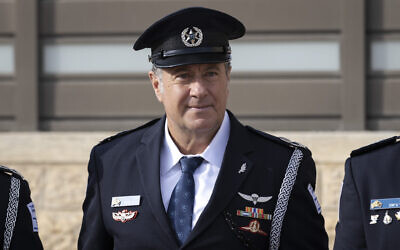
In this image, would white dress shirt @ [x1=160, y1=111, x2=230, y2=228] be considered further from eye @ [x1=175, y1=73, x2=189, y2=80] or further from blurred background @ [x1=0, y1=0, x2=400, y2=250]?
blurred background @ [x1=0, y1=0, x2=400, y2=250]

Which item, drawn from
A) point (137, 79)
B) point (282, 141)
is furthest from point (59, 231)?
point (282, 141)

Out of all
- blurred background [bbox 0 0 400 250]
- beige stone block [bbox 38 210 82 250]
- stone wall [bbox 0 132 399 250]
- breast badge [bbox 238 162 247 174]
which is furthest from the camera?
blurred background [bbox 0 0 400 250]

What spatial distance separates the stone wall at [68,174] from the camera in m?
5.87

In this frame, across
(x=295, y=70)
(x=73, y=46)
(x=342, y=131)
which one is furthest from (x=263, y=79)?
(x=73, y=46)

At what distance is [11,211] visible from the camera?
3473 millimetres

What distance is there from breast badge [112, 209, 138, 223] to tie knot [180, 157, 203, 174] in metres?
0.28

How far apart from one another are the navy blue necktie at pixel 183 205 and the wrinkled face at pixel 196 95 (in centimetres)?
20

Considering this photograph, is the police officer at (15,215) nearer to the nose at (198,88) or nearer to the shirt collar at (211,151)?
the shirt collar at (211,151)

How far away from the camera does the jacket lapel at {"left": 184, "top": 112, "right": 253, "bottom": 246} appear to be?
3.39 meters

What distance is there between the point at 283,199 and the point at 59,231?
2.95 metres

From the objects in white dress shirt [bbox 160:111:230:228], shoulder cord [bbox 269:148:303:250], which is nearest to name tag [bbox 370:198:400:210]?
shoulder cord [bbox 269:148:303:250]

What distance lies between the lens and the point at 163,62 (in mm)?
3531

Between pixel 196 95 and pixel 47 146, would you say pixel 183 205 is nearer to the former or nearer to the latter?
pixel 196 95

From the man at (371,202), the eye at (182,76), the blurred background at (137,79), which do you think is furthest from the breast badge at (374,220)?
the blurred background at (137,79)
